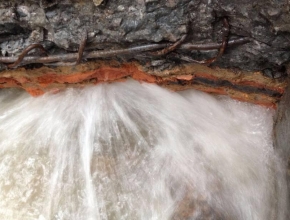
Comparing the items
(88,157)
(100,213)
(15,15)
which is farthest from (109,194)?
(15,15)

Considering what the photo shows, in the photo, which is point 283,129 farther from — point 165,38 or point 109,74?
point 109,74

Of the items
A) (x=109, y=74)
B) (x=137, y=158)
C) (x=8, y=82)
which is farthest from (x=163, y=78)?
(x=8, y=82)

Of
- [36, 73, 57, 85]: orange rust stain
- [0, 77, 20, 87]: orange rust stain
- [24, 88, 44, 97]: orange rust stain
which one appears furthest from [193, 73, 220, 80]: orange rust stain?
[0, 77, 20, 87]: orange rust stain

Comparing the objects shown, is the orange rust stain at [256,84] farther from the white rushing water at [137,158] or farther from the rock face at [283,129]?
the white rushing water at [137,158]

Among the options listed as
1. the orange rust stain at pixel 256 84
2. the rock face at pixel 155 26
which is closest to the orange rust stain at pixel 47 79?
the rock face at pixel 155 26

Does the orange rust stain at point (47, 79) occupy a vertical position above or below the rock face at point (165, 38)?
below

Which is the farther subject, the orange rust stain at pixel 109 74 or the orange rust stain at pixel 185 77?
the orange rust stain at pixel 109 74

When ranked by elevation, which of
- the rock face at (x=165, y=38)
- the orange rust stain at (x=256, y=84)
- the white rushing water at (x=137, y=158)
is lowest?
the white rushing water at (x=137, y=158)

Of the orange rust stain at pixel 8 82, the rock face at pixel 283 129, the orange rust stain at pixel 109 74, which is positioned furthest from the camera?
the orange rust stain at pixel 8 82
